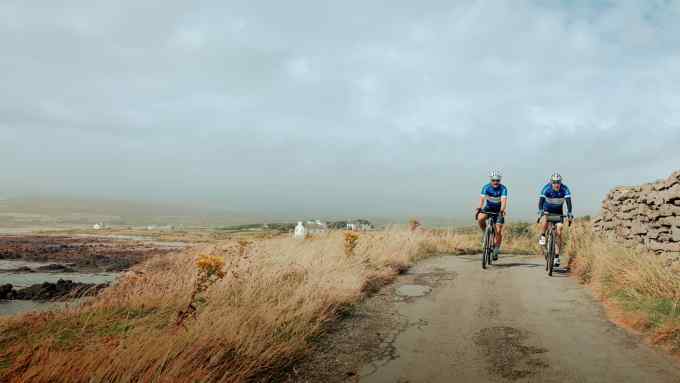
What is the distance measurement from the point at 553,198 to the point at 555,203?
0.13m

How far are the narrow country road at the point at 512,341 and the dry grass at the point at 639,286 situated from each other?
0.31m

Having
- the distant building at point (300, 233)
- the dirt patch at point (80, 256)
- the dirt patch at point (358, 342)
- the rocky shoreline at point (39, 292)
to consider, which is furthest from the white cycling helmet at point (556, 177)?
the dirt patch at point (80, 256)

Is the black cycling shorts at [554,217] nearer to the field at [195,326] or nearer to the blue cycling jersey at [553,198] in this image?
the blue cycling jersey at [553,198]

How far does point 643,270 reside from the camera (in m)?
8.59

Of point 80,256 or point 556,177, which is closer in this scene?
point 556,177

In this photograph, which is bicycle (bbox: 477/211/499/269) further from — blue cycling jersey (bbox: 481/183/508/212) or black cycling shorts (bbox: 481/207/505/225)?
blue cycling jersey (bbox: 481/183/508/212)

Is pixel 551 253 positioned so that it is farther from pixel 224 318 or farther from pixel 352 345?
pixel 224 318

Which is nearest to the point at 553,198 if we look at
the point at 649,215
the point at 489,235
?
the point at 489,235

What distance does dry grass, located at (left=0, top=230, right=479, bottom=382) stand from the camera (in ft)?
13.5

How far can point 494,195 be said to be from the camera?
12570 mm

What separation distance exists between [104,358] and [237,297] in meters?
3.11

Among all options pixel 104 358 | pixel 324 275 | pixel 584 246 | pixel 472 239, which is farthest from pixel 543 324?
pixel 472 239

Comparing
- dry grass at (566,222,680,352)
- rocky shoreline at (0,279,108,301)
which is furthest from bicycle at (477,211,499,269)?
rocky shoreline at (0,279,108,301)

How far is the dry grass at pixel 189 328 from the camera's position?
4.11m
